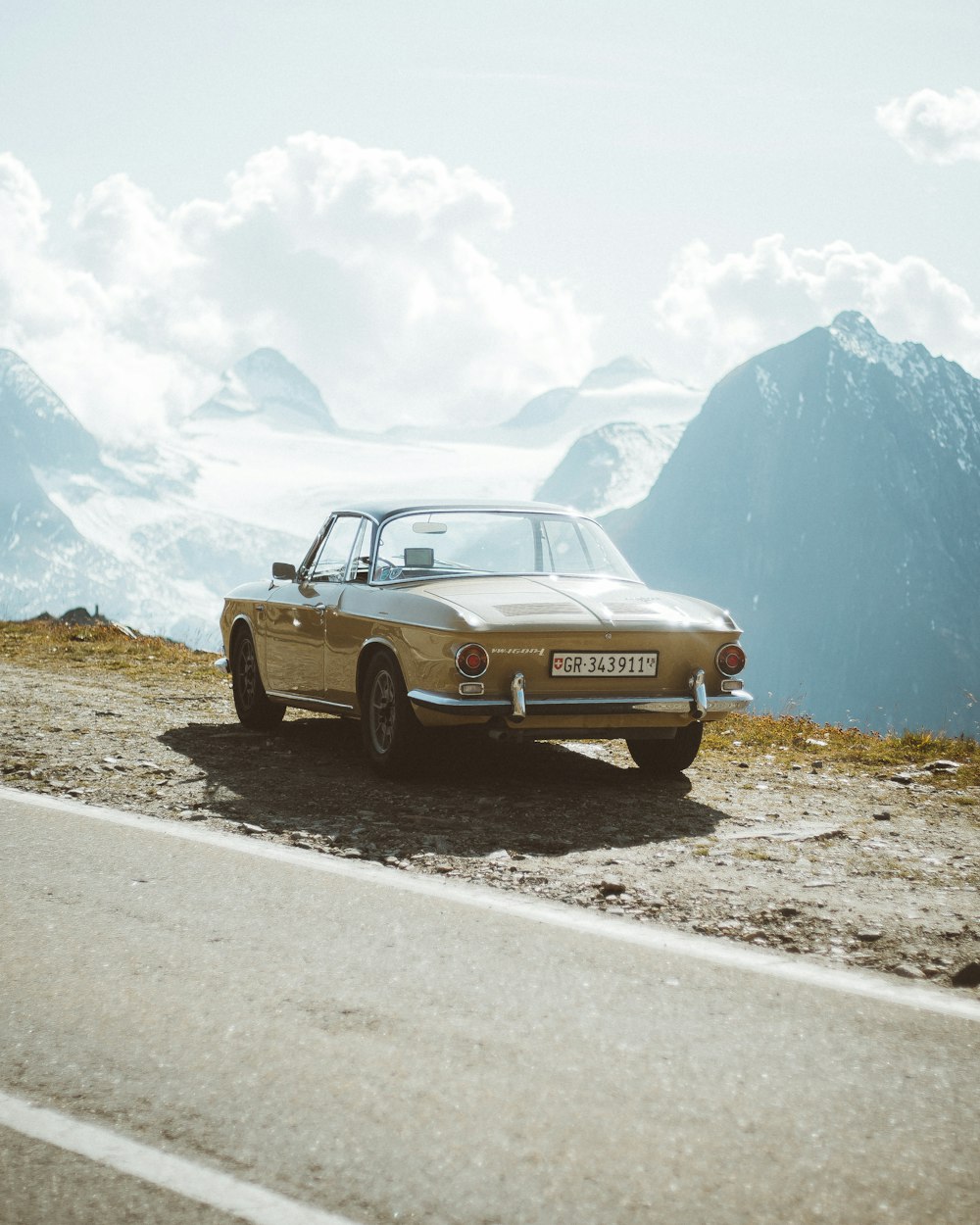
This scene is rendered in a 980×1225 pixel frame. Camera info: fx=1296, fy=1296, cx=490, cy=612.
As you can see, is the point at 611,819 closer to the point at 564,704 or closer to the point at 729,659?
the point at 564,704

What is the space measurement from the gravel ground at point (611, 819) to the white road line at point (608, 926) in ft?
0.41

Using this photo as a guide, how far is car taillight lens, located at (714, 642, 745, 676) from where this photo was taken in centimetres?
695

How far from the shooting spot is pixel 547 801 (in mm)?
6684

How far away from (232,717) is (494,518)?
3186mm

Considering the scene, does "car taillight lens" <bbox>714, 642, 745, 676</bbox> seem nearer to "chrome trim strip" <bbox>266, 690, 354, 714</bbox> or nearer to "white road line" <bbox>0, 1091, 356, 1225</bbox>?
"chrome trim strip" <bbox>266, 690, 354, 714</bbox>

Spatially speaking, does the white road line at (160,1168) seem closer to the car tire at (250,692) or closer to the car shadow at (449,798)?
the car shadow at (449,798)

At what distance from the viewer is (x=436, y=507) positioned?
25.7 ft

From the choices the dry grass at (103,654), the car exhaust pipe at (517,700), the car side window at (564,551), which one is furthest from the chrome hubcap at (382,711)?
the dry grass at (103,654)

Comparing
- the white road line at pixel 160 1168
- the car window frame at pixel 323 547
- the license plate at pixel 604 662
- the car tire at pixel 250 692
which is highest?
the car window frame at pixel 323 547

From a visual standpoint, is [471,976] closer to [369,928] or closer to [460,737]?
[369,928]

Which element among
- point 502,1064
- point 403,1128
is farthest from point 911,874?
point 403,1128

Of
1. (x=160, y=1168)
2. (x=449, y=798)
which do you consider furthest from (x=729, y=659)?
(x=160, y=1168)

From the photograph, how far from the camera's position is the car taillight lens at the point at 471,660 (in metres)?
6.39

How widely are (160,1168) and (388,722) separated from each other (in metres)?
4.59
